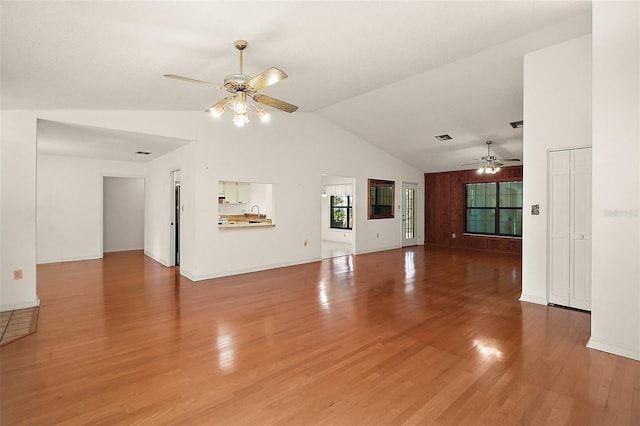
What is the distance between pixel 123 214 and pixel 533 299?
956 cm

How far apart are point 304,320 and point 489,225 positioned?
7.81 m

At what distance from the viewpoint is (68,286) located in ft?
16.5

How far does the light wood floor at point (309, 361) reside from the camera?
2006 mm

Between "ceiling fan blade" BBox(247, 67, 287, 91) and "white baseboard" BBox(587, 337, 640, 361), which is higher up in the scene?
"ceiling fan blade" BBox(247, 67, 287, 91)

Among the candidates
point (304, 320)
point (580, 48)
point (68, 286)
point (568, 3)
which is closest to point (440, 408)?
point (304, 320)

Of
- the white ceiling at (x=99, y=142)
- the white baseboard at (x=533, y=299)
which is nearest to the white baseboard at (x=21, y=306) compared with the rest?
the white ceiling at (x=99, y=142)

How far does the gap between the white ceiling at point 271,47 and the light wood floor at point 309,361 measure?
2628 mm

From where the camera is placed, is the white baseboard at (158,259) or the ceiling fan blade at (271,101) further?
the white baseboard at (158,259)

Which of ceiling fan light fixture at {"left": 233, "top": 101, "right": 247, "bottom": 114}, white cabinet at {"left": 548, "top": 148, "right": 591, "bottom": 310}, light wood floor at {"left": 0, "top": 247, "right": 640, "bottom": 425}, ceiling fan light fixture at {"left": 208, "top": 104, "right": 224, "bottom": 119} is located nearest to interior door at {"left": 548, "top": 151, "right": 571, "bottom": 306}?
white cabinet at {"left": 548, "top": 148, "right": 591, "bottom": 310}

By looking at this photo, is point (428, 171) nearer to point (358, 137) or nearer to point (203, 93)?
point (358, 137)

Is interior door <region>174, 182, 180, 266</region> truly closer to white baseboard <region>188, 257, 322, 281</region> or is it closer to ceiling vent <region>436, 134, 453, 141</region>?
white baseboard <region>188, 257, 322, 281</region>

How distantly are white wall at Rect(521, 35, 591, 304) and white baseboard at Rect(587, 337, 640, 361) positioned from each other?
1272 mm

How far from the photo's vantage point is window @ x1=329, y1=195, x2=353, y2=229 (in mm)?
10539

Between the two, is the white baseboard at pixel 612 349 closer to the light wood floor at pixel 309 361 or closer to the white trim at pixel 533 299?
the light wood floor at pixel 309 361
